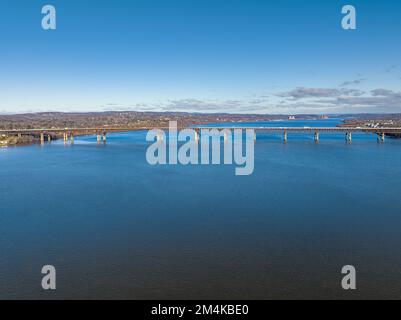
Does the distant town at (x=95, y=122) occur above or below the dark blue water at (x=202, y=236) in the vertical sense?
above

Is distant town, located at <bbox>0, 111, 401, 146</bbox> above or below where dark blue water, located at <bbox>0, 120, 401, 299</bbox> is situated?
above

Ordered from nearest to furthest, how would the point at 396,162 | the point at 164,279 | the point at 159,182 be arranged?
1. the point at 164,279
2. the point at 159,182
3. the point at 396,162

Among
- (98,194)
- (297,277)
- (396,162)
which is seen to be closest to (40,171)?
(98,194)

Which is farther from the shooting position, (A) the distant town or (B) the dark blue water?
(A) the distant town

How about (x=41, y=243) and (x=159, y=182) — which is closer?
(x=41, y=243)

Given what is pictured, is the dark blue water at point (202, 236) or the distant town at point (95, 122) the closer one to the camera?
the dark blue water at point (202, 236)

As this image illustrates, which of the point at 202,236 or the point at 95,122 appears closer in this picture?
the point at 202,236
